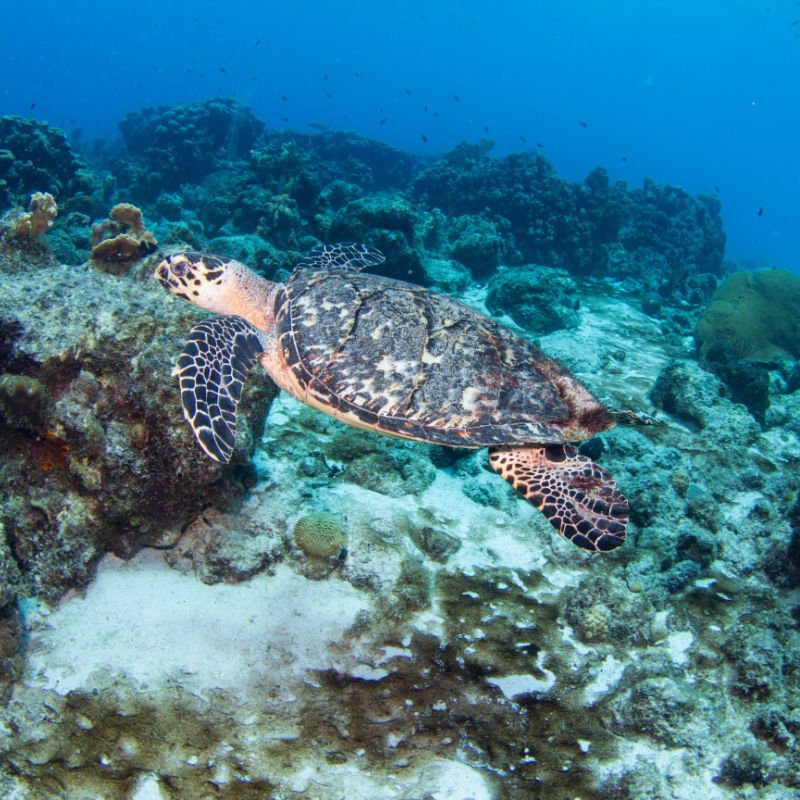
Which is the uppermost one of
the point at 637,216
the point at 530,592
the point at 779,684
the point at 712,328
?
the point at 637,216

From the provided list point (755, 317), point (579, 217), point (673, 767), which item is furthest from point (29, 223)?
point (579, 217)

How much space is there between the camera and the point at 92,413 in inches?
153

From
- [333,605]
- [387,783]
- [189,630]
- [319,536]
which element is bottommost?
[189,630]

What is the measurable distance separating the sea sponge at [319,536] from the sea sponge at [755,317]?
9725 mm

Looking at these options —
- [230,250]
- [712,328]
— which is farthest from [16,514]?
[712,328]

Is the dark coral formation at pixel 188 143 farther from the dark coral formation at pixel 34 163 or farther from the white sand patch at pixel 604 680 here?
the white sand patch at pixel 604 680

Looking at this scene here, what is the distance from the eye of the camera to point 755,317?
12078mm

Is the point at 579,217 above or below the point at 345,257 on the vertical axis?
above

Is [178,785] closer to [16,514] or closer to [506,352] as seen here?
[16,514]

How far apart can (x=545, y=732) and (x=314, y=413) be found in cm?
459

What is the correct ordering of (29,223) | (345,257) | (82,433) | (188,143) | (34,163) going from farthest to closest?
(188,143), (34,163), (345,257), (29,223), (82,433)

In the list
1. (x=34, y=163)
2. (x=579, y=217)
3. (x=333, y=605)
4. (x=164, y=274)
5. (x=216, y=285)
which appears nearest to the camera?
(x=333, y=605)

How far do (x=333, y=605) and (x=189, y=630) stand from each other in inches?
45.8

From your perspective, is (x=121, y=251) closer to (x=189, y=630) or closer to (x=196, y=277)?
(x=196, y=277)
